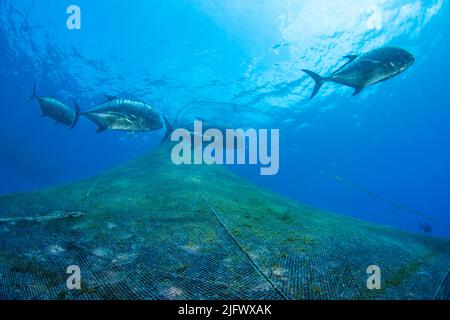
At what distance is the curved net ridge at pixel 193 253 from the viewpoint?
6.68ft

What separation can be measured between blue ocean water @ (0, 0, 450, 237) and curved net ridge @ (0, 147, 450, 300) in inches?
183

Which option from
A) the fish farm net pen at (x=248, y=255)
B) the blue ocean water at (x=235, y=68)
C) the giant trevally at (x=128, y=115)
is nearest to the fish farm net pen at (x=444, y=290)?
the fish farm net pen at (x=248, y=255)

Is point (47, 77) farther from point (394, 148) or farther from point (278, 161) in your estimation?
point (394, 148)

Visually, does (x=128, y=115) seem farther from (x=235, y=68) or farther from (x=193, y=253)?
(x=235, y=68)

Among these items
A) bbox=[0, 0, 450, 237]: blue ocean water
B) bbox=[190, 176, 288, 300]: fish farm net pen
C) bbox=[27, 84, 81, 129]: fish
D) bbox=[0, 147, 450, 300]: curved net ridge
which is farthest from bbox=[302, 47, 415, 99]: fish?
bbox=[27, 84, 81, 129]: fish

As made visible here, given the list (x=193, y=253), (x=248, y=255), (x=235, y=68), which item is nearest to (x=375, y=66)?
(x=248, y=255)

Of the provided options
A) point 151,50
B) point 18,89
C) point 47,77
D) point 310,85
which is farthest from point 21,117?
point 310,85

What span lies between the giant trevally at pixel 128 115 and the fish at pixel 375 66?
3.72 metres

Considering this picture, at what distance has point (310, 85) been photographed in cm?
2336

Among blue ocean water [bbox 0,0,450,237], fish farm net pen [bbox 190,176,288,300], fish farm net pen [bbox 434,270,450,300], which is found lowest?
fish farm net pen [bbox 434,270,450,300]

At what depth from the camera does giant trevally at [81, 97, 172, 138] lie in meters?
5.15

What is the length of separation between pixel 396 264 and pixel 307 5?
17707 millimetres

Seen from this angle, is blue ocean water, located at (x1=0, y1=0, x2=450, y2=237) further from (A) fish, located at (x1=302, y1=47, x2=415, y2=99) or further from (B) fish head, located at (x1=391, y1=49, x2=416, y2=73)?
(B) fish head, located at (x1=391, y1=49, x2=416, y2=73)

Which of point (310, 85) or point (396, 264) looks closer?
point (396, 264)
